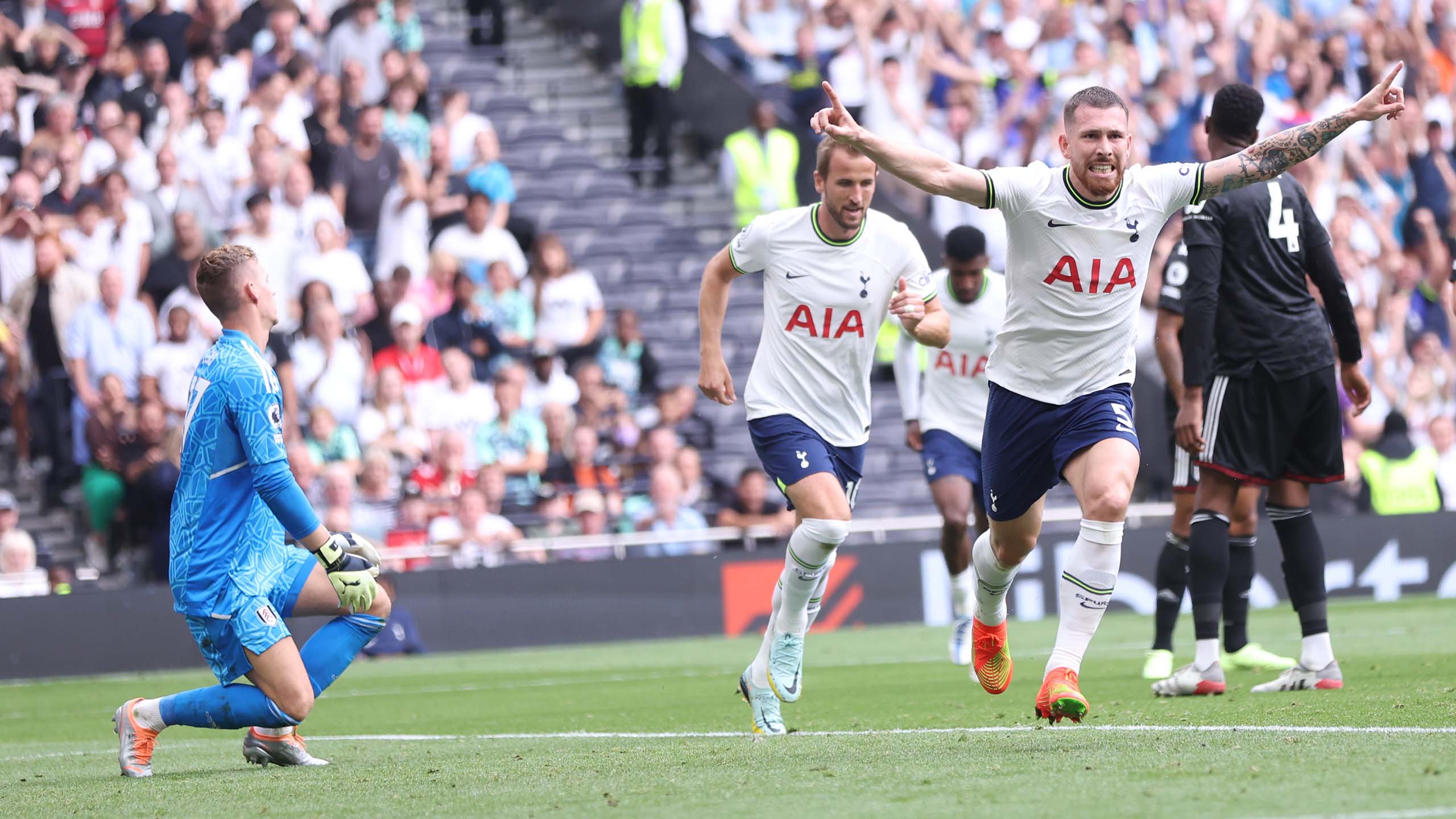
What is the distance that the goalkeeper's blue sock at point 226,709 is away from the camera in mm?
7129

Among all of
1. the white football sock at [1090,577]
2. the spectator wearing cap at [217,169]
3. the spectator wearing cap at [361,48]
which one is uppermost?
the spectator wearing cap at [361,48]

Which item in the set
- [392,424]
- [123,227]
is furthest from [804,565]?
[123,227]

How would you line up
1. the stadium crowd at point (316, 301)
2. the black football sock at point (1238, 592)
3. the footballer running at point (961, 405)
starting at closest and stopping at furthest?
the black football sock at point (1238, 592)
the footballer running at point (961, 405)
the stadium crowd at point (316, 301)

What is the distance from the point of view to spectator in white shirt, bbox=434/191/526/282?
18688 mm

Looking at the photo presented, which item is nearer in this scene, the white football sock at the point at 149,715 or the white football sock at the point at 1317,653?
the white football sock at the point at 149,715

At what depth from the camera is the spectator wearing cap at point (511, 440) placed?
17.6m

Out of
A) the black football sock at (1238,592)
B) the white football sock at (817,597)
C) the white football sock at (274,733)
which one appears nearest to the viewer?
the white football sock at (274,733)

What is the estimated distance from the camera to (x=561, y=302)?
1877 cm

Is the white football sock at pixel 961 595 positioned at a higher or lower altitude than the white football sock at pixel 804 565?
lower

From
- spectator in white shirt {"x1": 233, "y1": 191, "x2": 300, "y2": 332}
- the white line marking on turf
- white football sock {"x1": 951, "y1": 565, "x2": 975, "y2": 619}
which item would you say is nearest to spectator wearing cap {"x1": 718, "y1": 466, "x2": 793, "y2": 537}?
spectator in white shirt {"x1": 233, "y1": 191, "x2": 300, "y2": 332}

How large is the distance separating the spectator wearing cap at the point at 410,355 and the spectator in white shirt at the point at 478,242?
123cm

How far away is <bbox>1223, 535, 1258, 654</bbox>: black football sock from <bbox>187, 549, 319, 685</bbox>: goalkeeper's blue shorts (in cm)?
485

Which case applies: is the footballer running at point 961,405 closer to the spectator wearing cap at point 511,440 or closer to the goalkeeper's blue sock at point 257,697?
the goalkeeper's blue sock at point 257,697

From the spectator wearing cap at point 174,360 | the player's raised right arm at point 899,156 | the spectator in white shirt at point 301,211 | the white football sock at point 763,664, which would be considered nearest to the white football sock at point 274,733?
the white football sock at point 763,664
